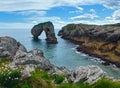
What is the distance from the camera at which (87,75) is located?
2645cm

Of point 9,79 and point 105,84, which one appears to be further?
point 9,79

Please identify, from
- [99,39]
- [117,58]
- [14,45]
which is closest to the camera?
[14,45]

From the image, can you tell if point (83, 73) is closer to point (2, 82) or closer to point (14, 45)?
point (2, 82)

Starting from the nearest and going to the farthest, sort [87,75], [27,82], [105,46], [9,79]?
[9,79] < [27,82] < [87,75] < [105,46]

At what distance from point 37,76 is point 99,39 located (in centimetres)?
10279

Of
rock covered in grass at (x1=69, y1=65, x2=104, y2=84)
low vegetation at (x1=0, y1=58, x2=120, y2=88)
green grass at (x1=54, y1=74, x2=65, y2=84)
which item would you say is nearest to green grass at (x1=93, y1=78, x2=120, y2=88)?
low vegetation at (x1=0, y1=58, x2=120, y2=88)

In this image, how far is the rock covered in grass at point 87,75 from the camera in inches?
1001

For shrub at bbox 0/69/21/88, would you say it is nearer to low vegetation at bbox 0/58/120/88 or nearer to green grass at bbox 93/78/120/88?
low vegetation at bbox 0/58/120/88

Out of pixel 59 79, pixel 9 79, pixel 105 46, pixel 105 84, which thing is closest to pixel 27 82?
pixel 9 79

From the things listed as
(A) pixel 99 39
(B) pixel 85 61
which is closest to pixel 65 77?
(B) pixel 85 61

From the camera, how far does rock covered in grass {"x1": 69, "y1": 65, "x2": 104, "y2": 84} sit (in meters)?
25.4

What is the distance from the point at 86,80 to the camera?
2575 centimetres

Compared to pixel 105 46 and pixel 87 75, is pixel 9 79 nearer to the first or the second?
pixel 87 75

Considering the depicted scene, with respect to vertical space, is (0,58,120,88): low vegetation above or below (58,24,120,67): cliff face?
above
